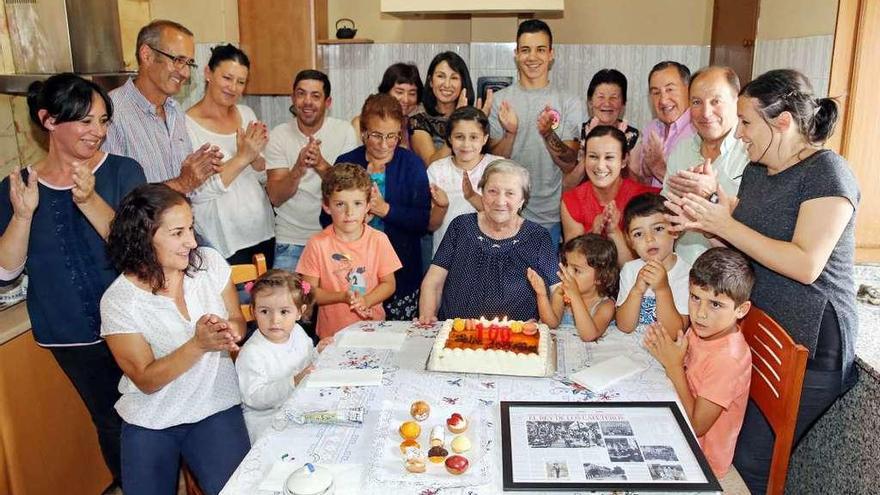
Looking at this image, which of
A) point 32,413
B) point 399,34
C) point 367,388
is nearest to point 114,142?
point 32,413

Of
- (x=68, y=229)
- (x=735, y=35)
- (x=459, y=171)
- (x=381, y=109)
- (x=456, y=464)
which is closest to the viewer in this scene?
(x=456, y=464)

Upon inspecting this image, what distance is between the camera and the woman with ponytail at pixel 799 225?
1.82 metres

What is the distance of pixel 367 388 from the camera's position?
1.86 meters

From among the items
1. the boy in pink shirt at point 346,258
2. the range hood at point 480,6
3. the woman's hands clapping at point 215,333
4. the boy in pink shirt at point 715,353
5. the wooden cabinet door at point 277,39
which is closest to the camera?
the woman's hands clapping at point 215,333

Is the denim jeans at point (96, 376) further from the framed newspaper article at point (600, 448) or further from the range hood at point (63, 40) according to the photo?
the framed newspaper article at point (600, 448)

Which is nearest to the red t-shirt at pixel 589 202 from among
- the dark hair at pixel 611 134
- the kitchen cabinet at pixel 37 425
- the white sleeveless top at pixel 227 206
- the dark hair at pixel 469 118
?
the dark hair at pixel 611 134

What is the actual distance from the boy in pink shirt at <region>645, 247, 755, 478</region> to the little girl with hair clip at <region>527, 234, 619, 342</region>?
35 centimetres

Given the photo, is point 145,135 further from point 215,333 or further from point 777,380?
point 777,380

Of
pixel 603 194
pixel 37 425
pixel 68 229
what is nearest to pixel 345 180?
pixel 68 229

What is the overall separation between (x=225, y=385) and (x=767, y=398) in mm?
1551

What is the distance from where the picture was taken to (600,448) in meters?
1.54

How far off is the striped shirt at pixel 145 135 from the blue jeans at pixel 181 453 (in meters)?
1.09

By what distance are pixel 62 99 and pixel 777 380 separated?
221cm

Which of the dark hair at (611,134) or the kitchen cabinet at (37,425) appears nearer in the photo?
the kitchen cabinet at (37,425)
